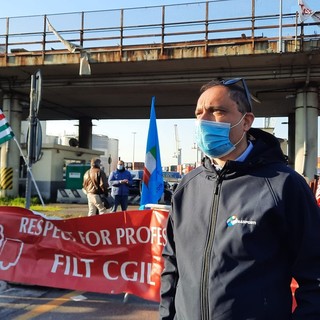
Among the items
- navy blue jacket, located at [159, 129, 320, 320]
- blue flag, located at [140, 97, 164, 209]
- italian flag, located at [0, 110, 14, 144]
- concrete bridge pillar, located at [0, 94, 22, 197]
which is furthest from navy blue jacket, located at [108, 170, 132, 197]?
concrete bridge pillar, located at [0, 94, 22, 197]

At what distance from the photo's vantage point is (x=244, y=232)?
1604 millimetres

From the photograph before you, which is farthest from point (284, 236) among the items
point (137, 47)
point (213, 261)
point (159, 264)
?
point (137, 47)

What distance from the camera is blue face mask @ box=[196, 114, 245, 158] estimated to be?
1874mm

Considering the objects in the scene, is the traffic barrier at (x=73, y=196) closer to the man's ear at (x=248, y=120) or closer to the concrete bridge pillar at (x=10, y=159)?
the concrete bridge pillar at (x=10, y=159)

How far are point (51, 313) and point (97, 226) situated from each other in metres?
1.17

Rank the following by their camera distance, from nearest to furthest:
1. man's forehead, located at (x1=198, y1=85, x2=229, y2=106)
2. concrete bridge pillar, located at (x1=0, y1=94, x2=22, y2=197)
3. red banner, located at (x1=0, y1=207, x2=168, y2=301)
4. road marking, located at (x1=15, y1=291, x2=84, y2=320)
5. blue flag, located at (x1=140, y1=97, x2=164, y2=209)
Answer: man's forehead, located at (x1=198, y1=85, x2=229, y2=106) < road marking, located at (x1=15, y1=291, x2=84, y2=320) < red banner, located at (x1=0, y1=207, x2=168, y2=301) < blue flag, located at (x1=140, y1=97, x2=164, y2=209) < concrete bridge pillar, located at (x1=0, y1=94, x2=22, y2=197)

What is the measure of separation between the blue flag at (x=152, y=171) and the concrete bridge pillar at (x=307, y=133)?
1167cm

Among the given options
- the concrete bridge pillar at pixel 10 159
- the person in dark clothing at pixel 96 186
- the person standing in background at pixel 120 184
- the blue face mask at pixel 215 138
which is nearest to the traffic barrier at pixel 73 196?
the concrete bridge pillar at pixel 10 159

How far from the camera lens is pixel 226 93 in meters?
1.85

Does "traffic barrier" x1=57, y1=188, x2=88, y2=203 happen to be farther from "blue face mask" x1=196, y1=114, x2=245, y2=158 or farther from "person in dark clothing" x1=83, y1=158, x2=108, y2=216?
"blue face mask" x1=196, y1=114, x2=245, y2=158

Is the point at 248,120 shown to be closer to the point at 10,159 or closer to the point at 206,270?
the point at 206,270

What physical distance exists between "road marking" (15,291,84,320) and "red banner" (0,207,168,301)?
21 centimetres

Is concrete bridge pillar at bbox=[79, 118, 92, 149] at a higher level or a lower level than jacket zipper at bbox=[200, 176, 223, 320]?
higher

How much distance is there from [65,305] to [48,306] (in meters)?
0.21
